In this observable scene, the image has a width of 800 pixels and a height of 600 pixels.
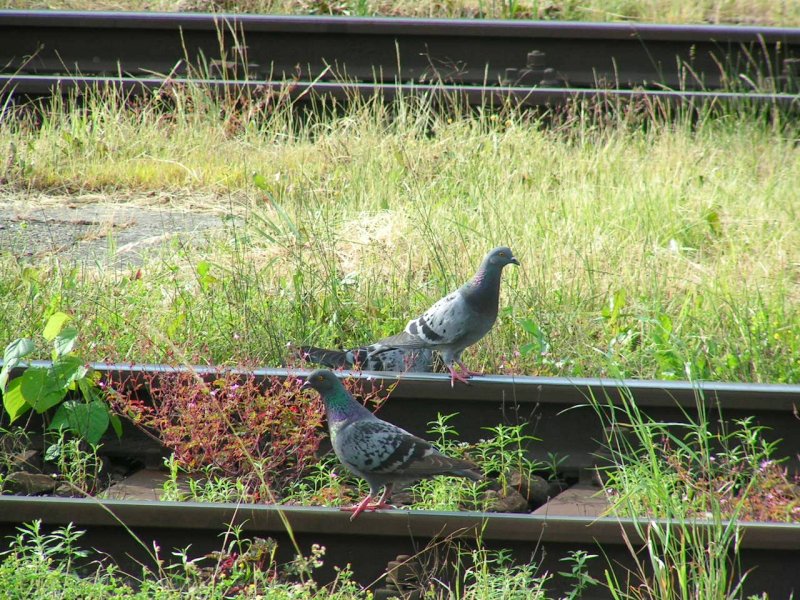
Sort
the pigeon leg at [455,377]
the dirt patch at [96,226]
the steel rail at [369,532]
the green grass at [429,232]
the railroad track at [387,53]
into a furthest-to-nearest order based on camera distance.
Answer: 1. the railroad track at [387,53]
2. the dirt patch at [96,226]
3. the green grass at [429,232]
4. the pigeon leg at [455,377]
5. the steel rail at [369,532]

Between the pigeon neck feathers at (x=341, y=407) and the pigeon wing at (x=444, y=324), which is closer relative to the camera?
the pigeon neck feathers at (x=341, y=407)

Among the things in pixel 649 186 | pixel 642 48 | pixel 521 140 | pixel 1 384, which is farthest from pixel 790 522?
pixel 642 48

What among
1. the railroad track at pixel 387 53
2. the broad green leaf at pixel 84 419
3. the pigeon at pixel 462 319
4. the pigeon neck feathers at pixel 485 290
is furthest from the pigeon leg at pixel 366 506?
the railroad track at pixel 387 53

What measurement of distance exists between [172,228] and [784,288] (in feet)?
13.0

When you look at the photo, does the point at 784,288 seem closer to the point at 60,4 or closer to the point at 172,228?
the point at 172,228

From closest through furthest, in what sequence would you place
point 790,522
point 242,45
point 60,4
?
point 790,522 → point 242,45 → point 60,4

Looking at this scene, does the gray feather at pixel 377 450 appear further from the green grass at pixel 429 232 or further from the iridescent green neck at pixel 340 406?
Result: the green grass at pixel 429 232

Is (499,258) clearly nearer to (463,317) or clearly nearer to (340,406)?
(463,317)

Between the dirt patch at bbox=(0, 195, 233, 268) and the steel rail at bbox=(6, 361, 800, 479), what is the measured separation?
1.94 m

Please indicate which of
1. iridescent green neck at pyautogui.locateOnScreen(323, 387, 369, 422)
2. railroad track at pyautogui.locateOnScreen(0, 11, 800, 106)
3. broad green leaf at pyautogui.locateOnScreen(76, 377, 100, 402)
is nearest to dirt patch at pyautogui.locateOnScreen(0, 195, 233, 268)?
railroad track at pyautogui.locateOnScreen(0, 11, 800, 106)

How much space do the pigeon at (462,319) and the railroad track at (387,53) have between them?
4100 mm

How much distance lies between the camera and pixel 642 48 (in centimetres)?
873

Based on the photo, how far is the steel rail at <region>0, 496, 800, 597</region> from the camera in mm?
3586

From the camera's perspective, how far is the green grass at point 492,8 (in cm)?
994
